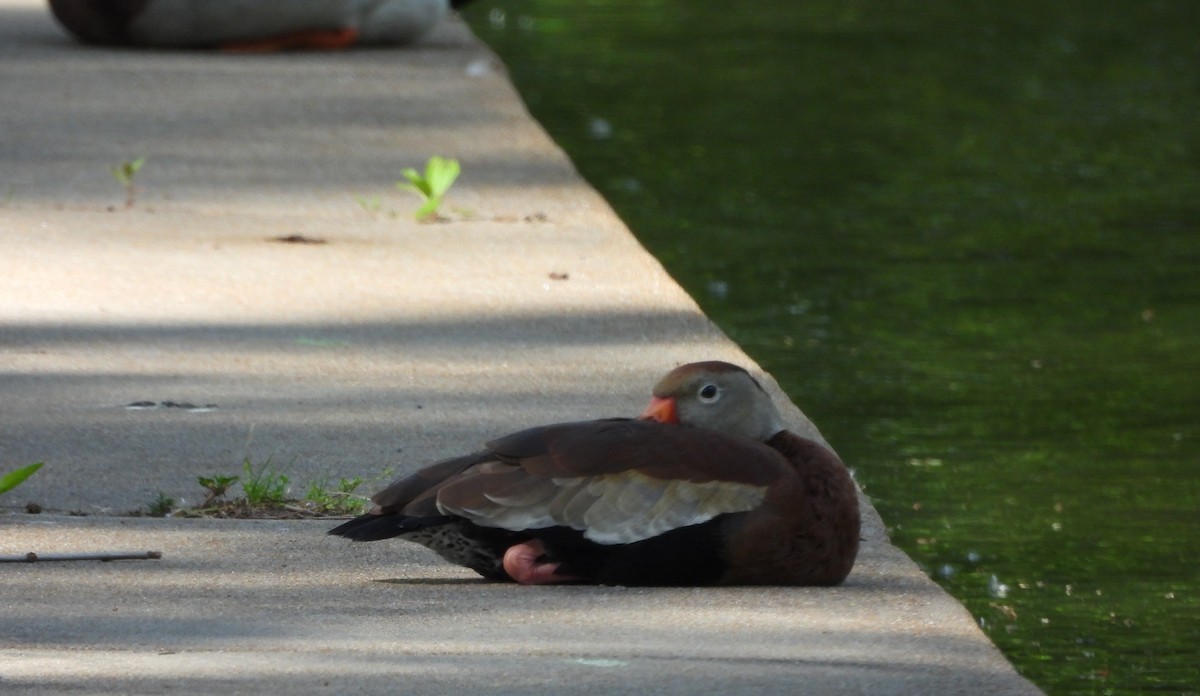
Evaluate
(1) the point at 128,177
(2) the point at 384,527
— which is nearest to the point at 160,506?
(2) the point at 384,527

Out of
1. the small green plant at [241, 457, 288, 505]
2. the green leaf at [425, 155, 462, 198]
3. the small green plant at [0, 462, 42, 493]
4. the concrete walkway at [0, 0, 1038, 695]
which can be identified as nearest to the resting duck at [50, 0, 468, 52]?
the concrete walkway at [0, 0, 1038, 695]

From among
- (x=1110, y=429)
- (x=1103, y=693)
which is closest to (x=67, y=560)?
(x=1103, y=693)

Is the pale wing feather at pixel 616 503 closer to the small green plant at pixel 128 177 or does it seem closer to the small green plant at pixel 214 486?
the small green plant at pixel 214 486

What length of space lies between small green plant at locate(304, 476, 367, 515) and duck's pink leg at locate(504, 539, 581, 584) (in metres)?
0.59

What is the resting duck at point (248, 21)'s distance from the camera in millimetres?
10938

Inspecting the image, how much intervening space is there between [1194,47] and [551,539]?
37.8 feet

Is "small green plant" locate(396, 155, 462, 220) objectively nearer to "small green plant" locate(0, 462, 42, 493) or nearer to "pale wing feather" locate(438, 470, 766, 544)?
"small green plant" locate(0, 462, 42, 493)

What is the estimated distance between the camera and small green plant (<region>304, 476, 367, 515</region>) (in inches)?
177

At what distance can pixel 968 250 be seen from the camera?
868 cm

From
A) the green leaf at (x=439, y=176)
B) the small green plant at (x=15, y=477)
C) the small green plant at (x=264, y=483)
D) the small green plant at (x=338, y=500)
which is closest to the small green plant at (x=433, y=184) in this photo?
the green leaf at (x=439, y=176)

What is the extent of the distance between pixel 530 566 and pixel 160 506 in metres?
0.92

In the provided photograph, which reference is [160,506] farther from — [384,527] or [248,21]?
[248,21]

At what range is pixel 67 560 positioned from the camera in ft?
13.5

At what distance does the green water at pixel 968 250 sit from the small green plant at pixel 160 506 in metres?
1.66
